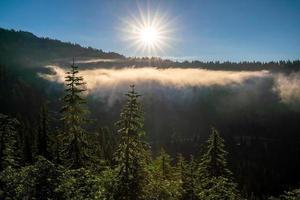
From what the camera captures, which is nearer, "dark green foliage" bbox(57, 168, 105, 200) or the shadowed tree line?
"dark green foliage" bbox(57, 168, 105, 200)

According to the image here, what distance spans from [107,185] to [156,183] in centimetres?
383

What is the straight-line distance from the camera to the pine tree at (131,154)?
31125mm

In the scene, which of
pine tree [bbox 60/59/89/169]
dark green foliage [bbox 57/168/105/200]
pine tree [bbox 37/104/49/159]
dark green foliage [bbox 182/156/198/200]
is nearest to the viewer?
dark green foliage [bbox 57/168/105/200]

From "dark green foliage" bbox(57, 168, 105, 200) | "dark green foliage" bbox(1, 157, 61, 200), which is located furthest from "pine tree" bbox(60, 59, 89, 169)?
"dark green foliage" bbox(1, 157, 61, 200)

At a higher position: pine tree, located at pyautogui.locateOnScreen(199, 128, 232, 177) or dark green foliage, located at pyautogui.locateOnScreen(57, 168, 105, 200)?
dark green foliage, located at pyautogui.locateOnScreen(57, 168, 105, 200)

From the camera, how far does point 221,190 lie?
30.1 meters

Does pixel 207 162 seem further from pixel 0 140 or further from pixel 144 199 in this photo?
pixel 0 140

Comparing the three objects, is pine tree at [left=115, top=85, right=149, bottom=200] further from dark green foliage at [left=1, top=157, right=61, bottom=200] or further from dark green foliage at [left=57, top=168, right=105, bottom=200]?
dark green foliage at [left=1, top=157, right=61, bottom=200]

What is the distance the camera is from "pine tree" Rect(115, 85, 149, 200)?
31.1 metres

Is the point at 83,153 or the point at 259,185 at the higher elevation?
the point at 83,153

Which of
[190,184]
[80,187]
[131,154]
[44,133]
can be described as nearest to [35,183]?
[80,187]

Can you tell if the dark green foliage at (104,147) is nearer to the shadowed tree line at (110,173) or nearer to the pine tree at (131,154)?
the shadowed tree line at (110,173)

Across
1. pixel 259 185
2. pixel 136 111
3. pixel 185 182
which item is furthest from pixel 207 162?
pixel 259 185

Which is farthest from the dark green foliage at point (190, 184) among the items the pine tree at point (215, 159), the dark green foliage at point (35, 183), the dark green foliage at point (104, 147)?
the dark green foliage at point (35, 183)
